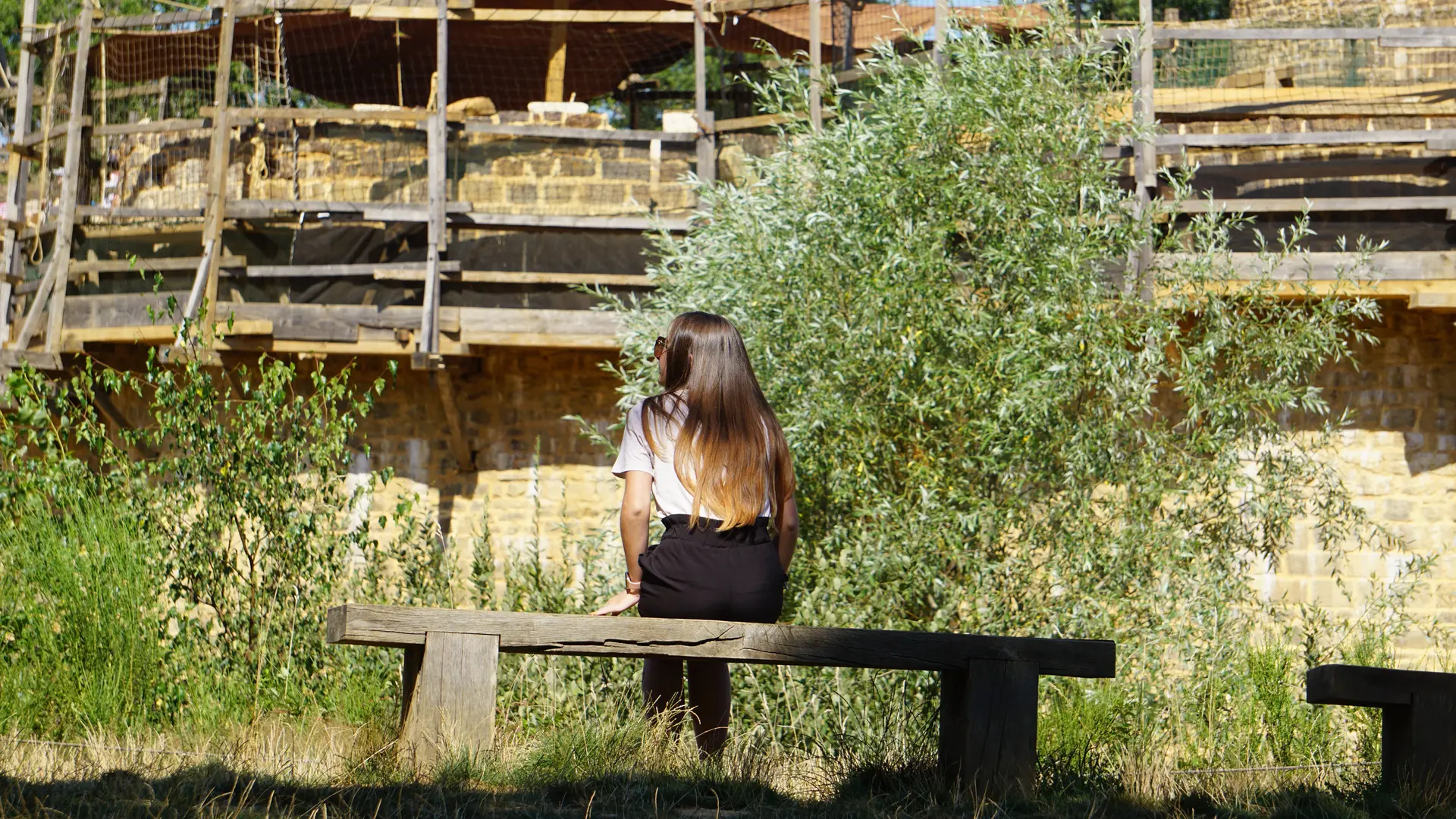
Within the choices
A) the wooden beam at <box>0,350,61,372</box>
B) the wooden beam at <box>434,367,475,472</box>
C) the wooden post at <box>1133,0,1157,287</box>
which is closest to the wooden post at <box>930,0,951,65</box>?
the wooden post at <box>1133,0,1157,287</box>

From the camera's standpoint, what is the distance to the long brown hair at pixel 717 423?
384 cm

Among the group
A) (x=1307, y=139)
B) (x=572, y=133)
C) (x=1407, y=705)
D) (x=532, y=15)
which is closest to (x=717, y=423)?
(x=1407, y=705)

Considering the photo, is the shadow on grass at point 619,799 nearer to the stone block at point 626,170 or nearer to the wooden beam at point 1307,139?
the wooden beam at point 1307,139

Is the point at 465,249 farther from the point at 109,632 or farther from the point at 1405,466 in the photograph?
the point at 1405,466

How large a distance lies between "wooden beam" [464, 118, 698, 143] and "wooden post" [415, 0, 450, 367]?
0.28 meters

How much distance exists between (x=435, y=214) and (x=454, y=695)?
710 centimetres

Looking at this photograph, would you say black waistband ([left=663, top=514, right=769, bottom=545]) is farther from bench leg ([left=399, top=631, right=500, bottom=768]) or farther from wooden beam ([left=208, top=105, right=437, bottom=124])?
wooden beam ([left=208, top=105, right=437, bottom=124])

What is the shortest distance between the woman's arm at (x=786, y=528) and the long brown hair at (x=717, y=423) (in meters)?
0.10

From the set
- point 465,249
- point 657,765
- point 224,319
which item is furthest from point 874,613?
point 224,319

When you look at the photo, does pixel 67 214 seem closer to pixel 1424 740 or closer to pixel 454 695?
pixel 454 695

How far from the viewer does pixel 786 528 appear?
4078 mm

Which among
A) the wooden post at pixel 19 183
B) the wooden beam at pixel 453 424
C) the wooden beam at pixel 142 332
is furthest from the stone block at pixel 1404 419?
the wooden post at pixel 19 183

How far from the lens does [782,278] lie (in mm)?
6234

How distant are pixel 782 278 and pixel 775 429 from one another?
7.72ft
